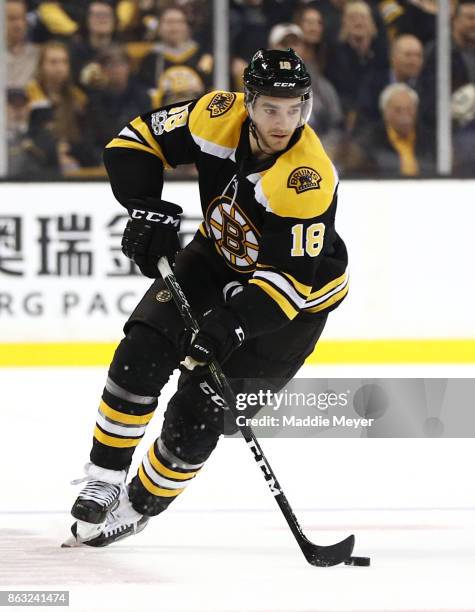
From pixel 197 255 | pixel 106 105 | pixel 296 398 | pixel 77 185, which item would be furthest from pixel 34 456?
pixel 106 105

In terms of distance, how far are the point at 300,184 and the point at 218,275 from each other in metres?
0.41

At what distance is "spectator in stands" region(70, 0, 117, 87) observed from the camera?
6.06m

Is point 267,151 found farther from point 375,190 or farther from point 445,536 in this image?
point 375,190

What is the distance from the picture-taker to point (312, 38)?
6.12 m

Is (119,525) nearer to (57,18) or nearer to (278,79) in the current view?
(278,79)

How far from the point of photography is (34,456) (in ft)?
13.0

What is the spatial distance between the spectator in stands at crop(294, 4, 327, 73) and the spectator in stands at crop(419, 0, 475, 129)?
1.52ft

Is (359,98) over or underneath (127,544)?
over

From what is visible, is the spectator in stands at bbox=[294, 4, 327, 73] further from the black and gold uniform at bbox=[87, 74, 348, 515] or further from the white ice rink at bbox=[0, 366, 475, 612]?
the black and gold uniform at bbox=[87, 74, 348, 515]

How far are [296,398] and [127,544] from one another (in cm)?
78

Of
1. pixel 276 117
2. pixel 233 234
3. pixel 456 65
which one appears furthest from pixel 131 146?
pixel 456 65

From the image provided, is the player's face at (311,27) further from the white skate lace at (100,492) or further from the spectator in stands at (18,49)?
the white skate lace at (100,492)

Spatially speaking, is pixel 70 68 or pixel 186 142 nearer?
pixel 186 142

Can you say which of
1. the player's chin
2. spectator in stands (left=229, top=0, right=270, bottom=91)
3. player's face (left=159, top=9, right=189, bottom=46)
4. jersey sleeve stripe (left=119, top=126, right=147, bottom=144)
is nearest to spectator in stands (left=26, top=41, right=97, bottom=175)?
player's face (left=159, top=9, right=189, bottom=46)
